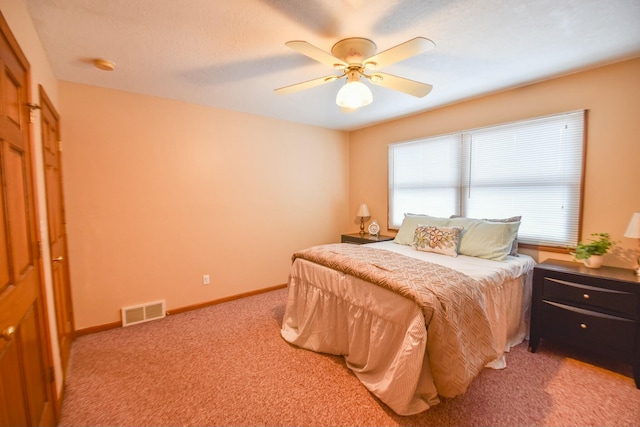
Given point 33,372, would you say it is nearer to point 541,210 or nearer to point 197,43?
point 197,43

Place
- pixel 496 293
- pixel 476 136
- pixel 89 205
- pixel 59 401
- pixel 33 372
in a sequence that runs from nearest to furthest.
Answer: pixel 33 372 → pixel 59 401 → pixel 496 293 → pixel 89 205 → pixel 476 136

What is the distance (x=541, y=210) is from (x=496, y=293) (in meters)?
1.15

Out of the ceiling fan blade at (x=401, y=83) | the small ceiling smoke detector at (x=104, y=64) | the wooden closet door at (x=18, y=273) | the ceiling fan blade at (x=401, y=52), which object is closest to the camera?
the wooden closet door at (x=18, y=273)

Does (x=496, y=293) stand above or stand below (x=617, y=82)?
below

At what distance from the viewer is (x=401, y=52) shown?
5.26ft

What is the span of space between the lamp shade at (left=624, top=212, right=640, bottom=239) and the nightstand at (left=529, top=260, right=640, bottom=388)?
0.30 m

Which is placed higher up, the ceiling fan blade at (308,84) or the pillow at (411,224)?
the ceiling fan blade at (308,84)

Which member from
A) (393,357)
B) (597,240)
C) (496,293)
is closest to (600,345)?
(496,293)

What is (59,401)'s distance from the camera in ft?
5.61

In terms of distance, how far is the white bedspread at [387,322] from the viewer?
1.60 metres

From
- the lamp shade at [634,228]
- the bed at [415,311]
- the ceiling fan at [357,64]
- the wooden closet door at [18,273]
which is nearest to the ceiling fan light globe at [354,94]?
the ceiling fan at [357,64]

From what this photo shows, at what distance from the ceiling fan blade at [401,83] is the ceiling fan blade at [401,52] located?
9 cm

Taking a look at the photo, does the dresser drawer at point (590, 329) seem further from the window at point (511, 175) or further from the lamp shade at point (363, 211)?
the lamp shade at point (363, 211)

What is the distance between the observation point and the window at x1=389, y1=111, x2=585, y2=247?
252cm
